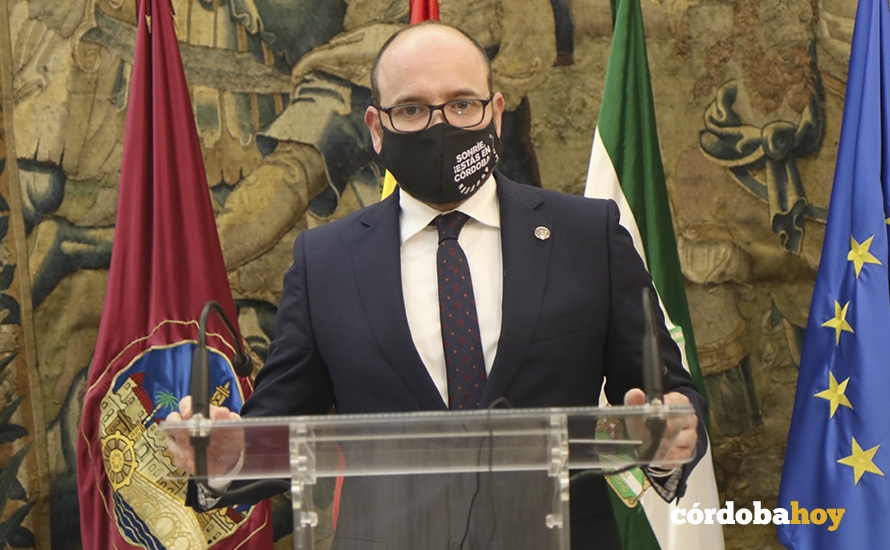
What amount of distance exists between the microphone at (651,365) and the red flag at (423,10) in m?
2.80

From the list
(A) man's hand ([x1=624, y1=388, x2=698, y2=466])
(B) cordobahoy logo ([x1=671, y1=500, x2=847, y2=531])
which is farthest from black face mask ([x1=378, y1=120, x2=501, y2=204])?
(B) cordobahoy logo ([x1=671, y1=500, x2=847, y2=531])

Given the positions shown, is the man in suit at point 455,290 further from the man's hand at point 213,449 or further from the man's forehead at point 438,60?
the man's hand at point 213,449

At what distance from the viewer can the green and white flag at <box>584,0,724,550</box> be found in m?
4.11

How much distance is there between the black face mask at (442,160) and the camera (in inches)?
96.6

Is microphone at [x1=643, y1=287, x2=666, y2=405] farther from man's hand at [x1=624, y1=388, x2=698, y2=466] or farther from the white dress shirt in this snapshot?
the white dress shirt

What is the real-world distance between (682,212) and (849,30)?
1.29 meters


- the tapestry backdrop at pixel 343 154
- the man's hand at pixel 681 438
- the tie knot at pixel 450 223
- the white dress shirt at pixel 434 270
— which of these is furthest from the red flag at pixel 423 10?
the man's hand at pixel 681 438

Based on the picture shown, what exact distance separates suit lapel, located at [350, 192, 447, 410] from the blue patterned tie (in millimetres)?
62

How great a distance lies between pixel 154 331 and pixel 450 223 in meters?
1.99

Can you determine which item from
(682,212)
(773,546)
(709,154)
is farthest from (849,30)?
(773,546)

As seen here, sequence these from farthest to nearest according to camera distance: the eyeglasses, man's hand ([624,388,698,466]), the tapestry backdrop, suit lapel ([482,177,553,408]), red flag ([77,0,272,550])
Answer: the tapestry backdrop
red flag ([77,0,272,550])
the eyeglasses
suit lapel ([482,177,553,408])
man's hand ([624,388,698,466])

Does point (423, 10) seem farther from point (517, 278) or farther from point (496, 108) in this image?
point (517, 278)

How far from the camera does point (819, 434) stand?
4.12 metres

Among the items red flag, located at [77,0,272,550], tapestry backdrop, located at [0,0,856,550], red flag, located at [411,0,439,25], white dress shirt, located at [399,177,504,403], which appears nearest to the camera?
white dress shirt, located at [399,177,504,403]
